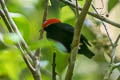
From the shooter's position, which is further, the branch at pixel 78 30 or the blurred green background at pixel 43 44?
the branch at pixel 78 30

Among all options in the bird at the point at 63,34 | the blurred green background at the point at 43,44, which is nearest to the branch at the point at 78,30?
the blurred green background at the point at 43,44

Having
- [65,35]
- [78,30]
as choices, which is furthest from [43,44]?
[65,35]

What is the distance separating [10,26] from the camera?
1.23m

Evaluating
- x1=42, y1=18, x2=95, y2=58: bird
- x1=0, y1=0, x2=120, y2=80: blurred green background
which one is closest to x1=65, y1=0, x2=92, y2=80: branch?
x1=0, y1=0, x2=120, y2=80: blurred green background

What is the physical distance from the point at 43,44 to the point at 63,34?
1.77 meters

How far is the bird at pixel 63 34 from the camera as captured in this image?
222 centimetres

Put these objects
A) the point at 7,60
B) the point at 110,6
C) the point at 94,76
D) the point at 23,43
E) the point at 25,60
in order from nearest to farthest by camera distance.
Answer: the point at 7,60 → the point at 23,43 → the point at 25,60 → the point at 110,6 → the point at 94,76

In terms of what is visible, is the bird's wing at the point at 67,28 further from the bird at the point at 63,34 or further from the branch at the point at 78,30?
the branch at the point at 78,30

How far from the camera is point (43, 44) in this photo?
2.30ft

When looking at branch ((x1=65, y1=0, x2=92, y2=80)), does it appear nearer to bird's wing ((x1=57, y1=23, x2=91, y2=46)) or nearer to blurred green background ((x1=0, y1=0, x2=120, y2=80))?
blurred green background ((x1=0, y1=0, x2=120, y2=80))

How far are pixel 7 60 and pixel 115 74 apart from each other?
1662mm

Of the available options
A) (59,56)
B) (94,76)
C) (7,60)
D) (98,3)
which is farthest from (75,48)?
(98,3)

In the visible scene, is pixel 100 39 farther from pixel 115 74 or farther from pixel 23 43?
pixel 23 43

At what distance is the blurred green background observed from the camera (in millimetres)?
754
